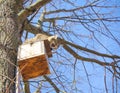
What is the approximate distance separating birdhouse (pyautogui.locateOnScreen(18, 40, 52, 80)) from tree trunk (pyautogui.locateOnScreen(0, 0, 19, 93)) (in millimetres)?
97

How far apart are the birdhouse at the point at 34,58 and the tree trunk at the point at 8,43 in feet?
0.32

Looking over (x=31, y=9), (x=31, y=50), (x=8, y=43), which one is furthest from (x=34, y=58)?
(x=31, y=9)

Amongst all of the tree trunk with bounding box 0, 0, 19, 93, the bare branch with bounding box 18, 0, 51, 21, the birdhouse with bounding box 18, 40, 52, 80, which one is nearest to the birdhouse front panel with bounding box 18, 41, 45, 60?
the birdhouse with bounding box 18, 40, 52, 80

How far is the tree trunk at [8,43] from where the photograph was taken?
2939 millimetres

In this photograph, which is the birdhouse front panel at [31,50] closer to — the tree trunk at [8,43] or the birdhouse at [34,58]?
the birdhouse at [34,58]

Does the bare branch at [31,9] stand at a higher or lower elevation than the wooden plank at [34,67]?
higher

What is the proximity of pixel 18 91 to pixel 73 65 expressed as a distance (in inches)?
65.5

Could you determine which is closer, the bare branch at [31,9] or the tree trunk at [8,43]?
the tree trunk at [8,43]

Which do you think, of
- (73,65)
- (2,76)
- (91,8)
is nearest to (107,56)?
(73,65)

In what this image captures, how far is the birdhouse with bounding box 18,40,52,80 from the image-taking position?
9.36ft

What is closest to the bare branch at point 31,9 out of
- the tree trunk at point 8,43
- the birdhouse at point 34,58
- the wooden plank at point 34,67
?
the tree trunk at point 8,43

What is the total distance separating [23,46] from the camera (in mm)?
2918

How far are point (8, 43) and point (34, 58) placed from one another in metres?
0.44

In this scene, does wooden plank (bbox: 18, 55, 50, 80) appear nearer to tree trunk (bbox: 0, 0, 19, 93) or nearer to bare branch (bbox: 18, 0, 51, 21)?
tree trunk (bbox: 0, 0, 19, 93)
